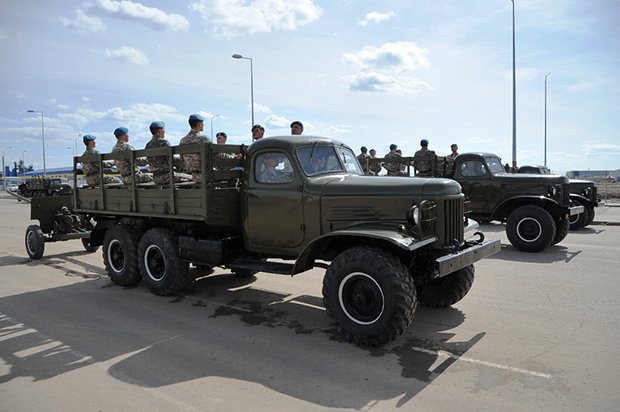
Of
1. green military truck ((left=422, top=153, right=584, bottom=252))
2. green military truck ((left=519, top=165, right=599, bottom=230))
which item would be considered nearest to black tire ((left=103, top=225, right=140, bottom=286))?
green military truck ((left=422, top=153, right=584, bottom=252))

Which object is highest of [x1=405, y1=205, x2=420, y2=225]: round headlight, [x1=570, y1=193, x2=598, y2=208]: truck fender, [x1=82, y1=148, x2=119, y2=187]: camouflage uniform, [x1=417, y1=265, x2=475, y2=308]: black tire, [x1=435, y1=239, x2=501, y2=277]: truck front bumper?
[x1=82, y1=148, x2=119, y2=187]: camouflage uniform

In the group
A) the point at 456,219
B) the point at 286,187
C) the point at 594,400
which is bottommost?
the point at 594,400

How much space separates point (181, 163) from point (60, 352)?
307 centimetres

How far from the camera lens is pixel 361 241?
5.14 metres

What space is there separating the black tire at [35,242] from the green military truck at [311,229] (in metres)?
2.97

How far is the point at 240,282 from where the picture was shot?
7570mm

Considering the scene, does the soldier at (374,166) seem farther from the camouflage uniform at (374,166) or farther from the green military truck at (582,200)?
the green military truck at (582,200)

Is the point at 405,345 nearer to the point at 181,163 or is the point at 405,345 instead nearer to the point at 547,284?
the point at 547,284

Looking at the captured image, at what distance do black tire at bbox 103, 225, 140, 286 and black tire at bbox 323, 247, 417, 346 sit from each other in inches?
148

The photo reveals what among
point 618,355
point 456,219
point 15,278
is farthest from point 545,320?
point 15,278

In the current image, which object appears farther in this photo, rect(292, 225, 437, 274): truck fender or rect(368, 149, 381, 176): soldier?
rect(368, 149, 381, 176): soldier

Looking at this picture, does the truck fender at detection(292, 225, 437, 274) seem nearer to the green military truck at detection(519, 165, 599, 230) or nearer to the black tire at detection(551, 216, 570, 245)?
the black tire at detection(551, 216, 570, 245)

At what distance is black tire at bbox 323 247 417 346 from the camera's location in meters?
4.50

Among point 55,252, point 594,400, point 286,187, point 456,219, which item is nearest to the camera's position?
point 594,400
